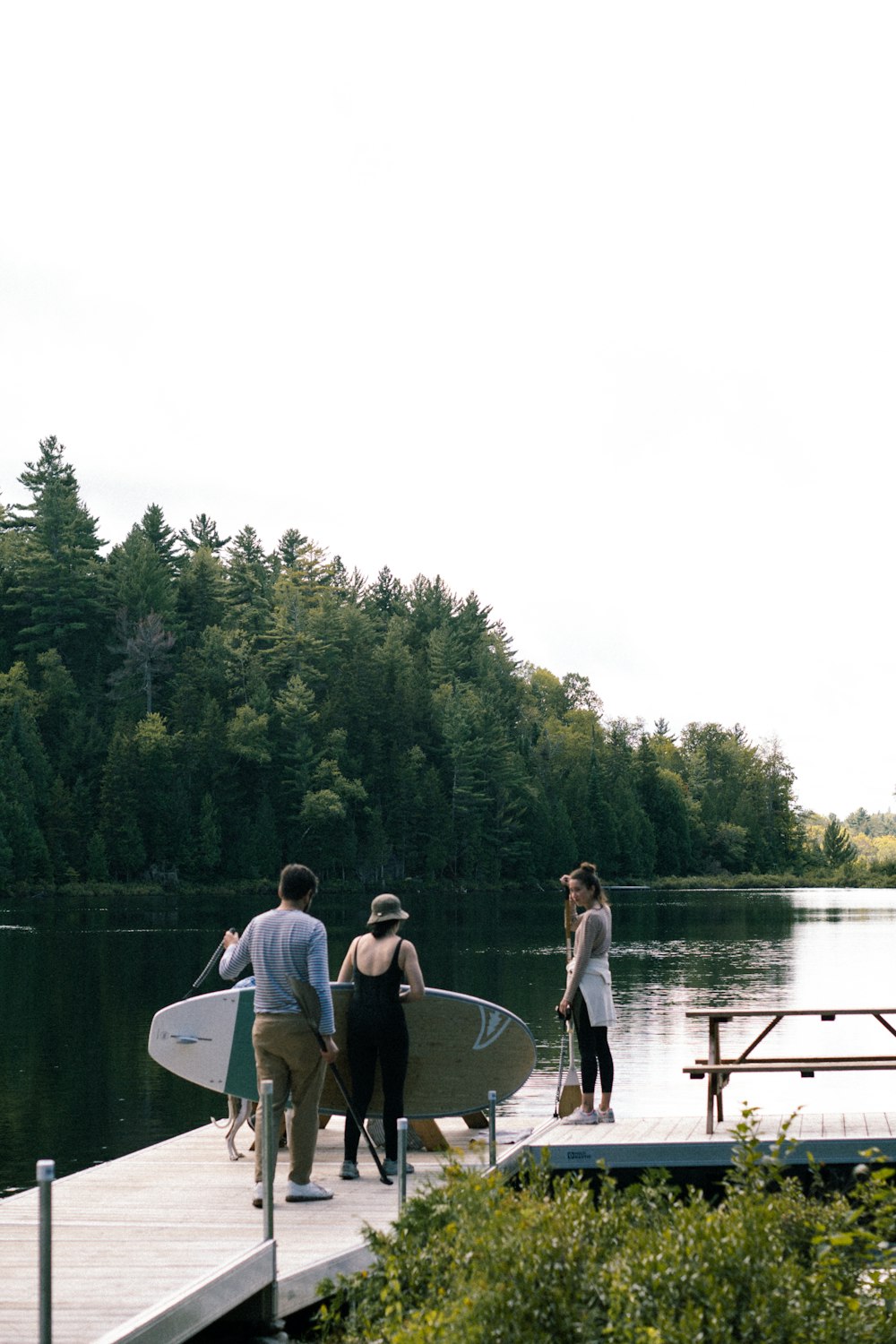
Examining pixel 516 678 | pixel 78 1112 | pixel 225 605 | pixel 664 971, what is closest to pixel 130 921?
pixel 664 971

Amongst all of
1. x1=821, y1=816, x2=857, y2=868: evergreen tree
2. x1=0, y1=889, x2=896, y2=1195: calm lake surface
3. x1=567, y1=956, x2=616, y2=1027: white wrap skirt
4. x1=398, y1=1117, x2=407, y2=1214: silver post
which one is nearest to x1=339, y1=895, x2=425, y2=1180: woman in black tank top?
x1=398, y1=1117, x2=407, y2=1214: silver post

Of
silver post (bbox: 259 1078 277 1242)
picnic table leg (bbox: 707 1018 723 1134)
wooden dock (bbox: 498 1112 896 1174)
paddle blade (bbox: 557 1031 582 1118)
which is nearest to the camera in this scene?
silver post (bbox: 259 1078 277 1242)

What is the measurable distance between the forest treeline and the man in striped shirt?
255 feet

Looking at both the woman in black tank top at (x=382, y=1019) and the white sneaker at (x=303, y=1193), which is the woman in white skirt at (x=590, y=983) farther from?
the white sneaker at (x=303, y=1193)

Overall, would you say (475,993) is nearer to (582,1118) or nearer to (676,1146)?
(582,1118)

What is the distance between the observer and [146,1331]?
5.79m

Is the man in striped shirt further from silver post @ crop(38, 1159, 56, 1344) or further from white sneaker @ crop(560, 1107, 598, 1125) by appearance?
silver post @ crop(38, 1159, 56, 1344)

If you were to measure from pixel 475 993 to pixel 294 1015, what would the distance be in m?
24.0

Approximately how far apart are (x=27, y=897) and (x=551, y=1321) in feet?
271

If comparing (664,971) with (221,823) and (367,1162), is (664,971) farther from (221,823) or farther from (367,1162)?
(221,823)

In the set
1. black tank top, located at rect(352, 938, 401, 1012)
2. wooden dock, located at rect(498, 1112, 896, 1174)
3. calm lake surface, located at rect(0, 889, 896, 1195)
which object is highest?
black tank top, located at rect(352, 938, 401, 1012)

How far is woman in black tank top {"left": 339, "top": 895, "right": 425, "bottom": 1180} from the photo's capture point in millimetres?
9312

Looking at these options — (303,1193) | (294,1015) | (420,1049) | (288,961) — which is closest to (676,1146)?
(420,1049)

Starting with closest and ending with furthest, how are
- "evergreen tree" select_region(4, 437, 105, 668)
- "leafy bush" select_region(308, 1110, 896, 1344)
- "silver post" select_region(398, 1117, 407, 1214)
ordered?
"leafy bush" select_region(308, 1110, 896, 1344) < "silver post" select_region(398, 1117, 407, 1214) < "evergreen tree" select_region(4, 437, 105, 668)
